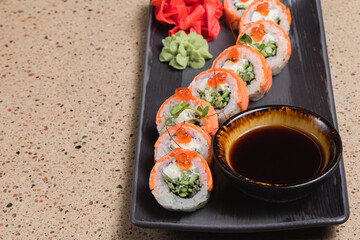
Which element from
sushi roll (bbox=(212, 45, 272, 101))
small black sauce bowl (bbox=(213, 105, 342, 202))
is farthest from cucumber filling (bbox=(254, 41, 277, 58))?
small black sauce bowl (bbox=(213, 105, 342, 202))

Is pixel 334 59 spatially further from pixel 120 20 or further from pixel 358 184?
pixel 120 20

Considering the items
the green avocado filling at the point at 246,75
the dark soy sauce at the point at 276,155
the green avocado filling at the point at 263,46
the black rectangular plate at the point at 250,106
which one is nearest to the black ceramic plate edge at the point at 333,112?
the black rectangular plate at the point at 250,106

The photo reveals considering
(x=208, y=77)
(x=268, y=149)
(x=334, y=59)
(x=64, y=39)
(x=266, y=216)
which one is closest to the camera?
(x=266, y=216)

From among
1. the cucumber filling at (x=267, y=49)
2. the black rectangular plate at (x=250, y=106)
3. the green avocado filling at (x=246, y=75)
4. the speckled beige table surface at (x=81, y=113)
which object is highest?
the cucumber filling at (x=267, y=49)

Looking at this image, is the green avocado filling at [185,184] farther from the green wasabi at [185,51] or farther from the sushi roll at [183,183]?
the green wasabi at [185,51]

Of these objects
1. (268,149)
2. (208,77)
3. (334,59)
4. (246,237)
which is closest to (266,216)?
(246,237)

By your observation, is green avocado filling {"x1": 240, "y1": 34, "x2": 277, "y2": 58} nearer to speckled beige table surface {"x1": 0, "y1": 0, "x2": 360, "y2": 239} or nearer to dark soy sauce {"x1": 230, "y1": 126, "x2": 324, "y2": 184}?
speckled beige table surface {"x1": 0, "y1": 0, "x2": 360, "y2": 239}

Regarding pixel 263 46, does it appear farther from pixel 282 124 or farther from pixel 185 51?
pixel 282 124
